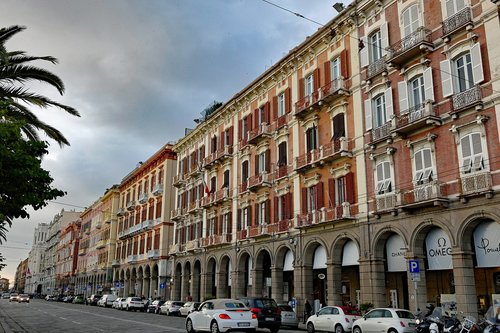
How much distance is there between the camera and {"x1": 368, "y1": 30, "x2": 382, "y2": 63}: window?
27.6 m

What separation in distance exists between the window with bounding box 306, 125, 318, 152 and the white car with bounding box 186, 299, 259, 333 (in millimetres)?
14264

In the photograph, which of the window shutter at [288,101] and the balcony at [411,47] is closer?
the balcony at [411,47]

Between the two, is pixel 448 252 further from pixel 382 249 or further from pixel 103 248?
pixel 103 248

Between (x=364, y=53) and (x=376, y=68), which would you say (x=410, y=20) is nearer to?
(x=376, y=68)

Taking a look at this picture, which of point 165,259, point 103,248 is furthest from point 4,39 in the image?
point 103,248

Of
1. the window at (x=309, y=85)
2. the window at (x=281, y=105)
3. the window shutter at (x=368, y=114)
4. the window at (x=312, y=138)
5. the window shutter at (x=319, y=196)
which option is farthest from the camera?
the window at (x=281, y=105)

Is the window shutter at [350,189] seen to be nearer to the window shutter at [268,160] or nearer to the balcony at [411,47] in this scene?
the balcony at [411,47]

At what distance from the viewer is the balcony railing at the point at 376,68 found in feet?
87.7

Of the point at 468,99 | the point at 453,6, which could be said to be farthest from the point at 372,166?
the point at 453,6

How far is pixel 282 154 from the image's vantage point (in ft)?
116

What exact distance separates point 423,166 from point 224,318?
1197 centimetres

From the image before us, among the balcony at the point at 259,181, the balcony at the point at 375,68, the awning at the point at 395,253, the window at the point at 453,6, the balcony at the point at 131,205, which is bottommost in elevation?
the awning at the point at 395,253

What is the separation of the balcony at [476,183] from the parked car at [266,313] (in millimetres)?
10069

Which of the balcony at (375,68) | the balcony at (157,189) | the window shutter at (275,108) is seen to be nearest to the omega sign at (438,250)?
the balcony at (375,68)
